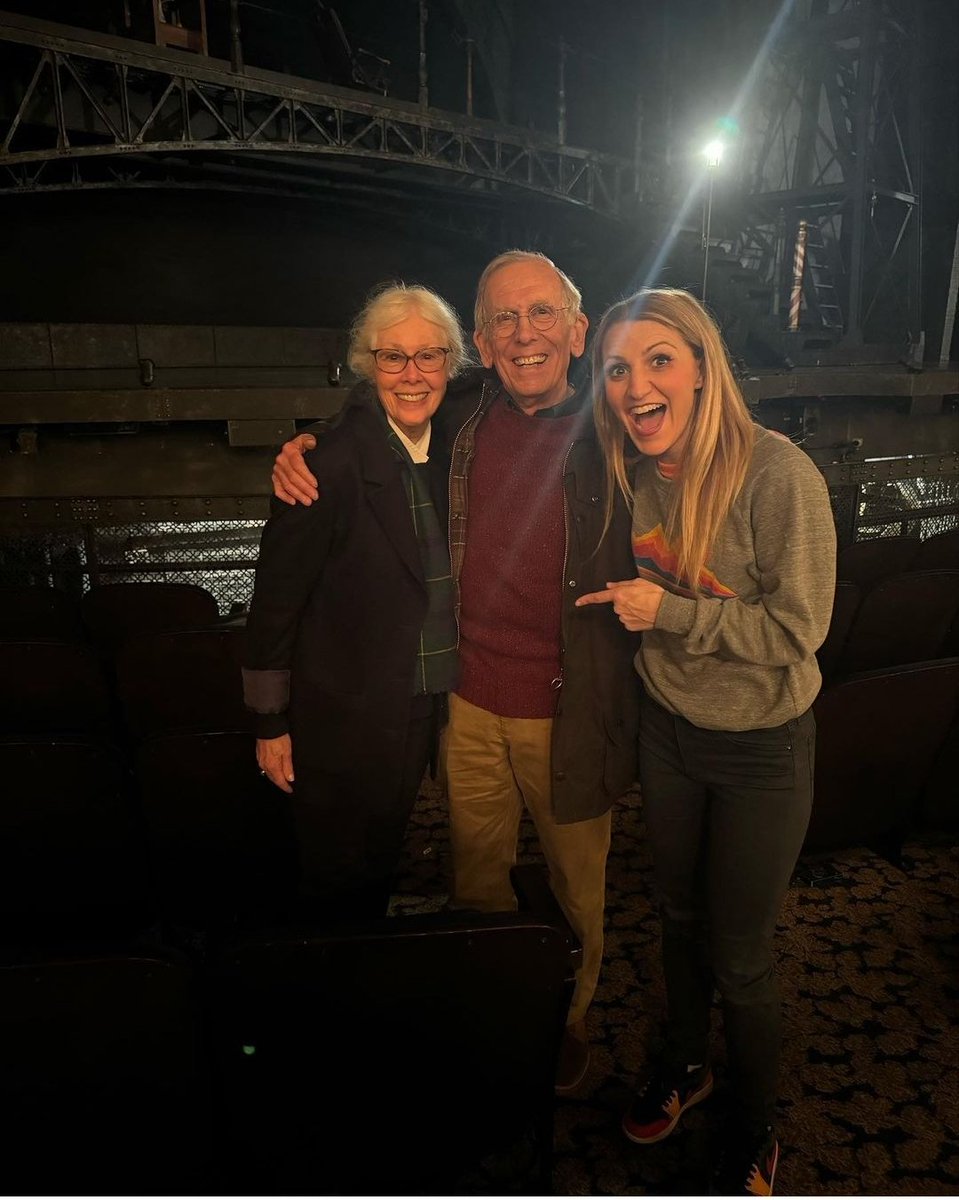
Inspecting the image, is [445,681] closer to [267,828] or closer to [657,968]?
[267,828]

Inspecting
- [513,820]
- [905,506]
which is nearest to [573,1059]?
[513,820]

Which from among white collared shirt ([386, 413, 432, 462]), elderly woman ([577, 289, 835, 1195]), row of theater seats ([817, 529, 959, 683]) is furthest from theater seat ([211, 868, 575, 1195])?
row of theater seats ([817, 529, 959, 683])

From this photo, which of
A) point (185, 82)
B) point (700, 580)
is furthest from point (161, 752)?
point (185, 82)

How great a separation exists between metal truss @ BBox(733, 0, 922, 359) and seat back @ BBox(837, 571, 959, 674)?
7914mm

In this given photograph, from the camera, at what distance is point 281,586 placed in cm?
161

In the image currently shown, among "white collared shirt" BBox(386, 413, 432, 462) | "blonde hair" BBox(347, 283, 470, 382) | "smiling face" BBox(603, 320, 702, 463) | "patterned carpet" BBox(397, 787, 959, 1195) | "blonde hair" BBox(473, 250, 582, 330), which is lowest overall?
"patterned carpet" BBox(397, 787, 959, 1195)

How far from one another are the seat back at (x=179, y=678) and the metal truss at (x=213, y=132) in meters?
6.40

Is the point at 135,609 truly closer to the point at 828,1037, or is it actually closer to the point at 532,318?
the point at 532,318

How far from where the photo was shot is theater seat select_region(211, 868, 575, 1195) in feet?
3.42

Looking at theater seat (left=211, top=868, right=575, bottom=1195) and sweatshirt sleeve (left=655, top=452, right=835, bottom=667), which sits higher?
sweatshirt sleeve (left=655, top=452, right=835, bottom=667)

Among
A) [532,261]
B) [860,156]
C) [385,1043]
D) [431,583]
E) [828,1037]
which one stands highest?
[860,156]

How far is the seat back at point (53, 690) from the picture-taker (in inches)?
98.6

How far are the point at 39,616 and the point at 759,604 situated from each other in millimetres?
3218

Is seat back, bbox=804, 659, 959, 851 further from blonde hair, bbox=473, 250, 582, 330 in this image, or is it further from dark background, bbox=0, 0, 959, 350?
dark background, bbox=0, 0, 959, 350
